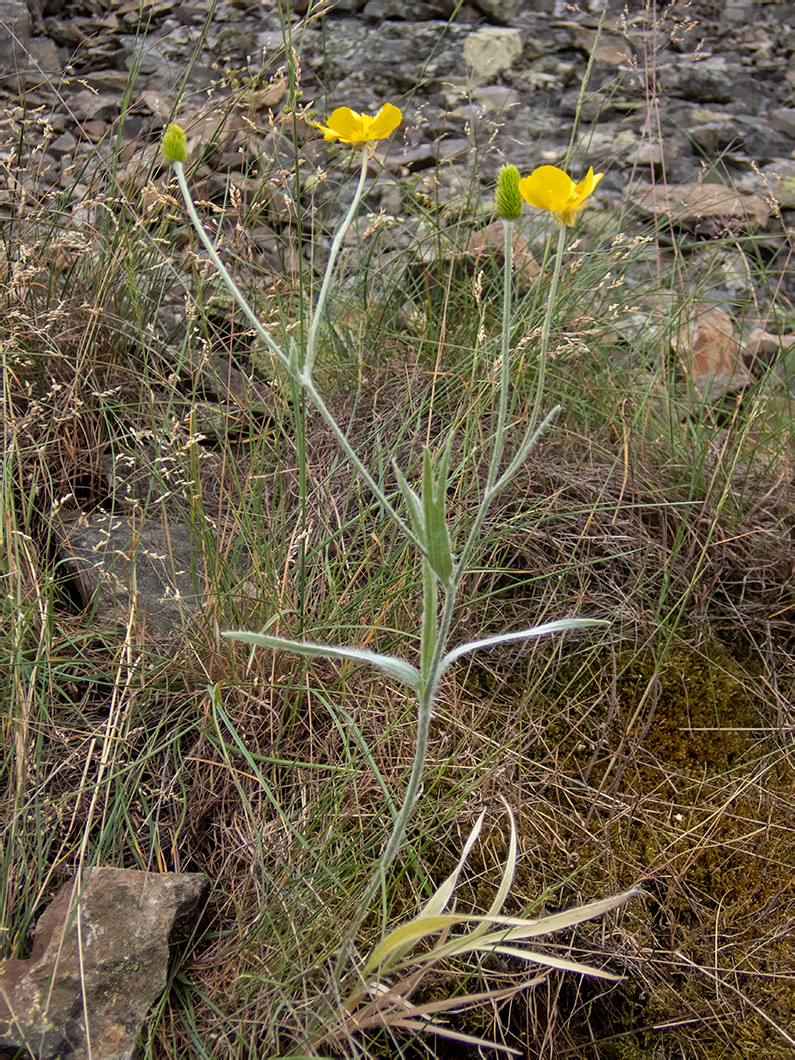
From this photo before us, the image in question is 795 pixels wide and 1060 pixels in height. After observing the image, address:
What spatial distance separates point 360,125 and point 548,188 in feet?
0.68

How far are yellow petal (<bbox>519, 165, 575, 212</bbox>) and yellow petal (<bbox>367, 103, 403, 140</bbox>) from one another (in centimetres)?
14

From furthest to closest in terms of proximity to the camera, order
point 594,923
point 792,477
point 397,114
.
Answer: point 792,477
point 594,923
point 397,114

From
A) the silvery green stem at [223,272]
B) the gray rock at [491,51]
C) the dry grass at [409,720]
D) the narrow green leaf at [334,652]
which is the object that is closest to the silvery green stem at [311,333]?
the silvery green stem at [223,272]

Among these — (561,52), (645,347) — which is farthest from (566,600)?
(561,52)

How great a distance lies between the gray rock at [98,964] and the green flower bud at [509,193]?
2.69 ft

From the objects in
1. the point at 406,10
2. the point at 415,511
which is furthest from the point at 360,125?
the point at 406,10

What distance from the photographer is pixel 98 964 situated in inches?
31.6

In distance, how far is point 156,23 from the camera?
103 inches

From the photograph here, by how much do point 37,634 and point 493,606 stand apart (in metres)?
0.72

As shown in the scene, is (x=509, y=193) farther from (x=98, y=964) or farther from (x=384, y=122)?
(x=98, y=964)

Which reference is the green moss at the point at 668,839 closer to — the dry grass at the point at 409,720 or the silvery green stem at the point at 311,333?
the dry grass at the point at 409,720

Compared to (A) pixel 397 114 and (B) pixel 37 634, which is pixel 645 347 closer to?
(A) pixel 397 114

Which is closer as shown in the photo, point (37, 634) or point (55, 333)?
point (37, 634)

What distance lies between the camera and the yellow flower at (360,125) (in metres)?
0.69
